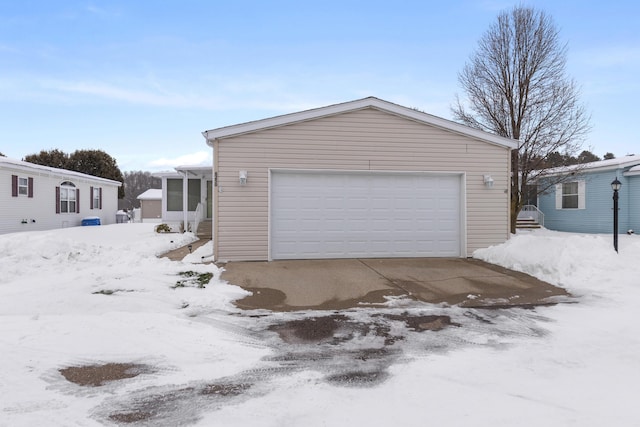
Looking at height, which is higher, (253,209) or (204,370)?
(253,209)

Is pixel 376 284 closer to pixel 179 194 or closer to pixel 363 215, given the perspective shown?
pixel 363 215

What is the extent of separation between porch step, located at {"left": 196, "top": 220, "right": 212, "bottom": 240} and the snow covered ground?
8.54 metres

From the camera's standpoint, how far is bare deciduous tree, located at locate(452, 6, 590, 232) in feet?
48.2

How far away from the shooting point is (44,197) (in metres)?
18.1

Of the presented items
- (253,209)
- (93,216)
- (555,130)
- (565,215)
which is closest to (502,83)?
(555,130)

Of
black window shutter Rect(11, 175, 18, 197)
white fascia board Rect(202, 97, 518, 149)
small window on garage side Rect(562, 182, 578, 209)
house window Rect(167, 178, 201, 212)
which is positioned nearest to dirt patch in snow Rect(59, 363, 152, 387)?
white fascia board Rect(202, 97, 518, 149)

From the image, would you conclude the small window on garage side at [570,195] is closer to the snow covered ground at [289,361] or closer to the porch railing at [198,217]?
the snow covered ground at [289,361]

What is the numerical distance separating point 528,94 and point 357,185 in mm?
10557

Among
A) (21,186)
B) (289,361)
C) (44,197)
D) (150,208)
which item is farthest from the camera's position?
(150,208)

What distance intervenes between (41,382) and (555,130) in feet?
57.5

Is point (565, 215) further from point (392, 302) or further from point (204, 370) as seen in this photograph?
point (204, 370)

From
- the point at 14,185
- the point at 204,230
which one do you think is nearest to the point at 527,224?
the point at 204,230

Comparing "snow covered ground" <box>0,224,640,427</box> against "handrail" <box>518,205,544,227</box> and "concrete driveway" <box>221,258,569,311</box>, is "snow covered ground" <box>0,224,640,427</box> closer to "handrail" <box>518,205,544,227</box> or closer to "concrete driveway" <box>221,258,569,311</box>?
"concrete driveway" <box>221,258,569,311</box>

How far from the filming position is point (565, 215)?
17.9 m
